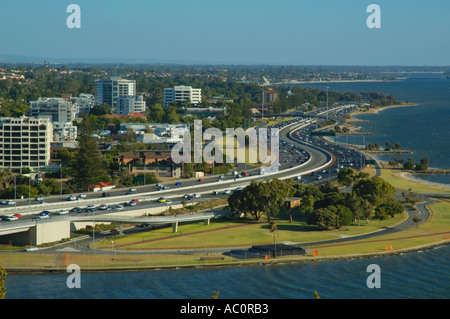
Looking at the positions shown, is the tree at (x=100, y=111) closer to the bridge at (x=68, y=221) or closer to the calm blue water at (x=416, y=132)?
the calm blue water at (x=416, y=132)

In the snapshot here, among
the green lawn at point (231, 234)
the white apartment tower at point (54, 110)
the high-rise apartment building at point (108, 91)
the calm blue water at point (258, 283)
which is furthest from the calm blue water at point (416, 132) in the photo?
the high-rise apartment building at point (108, 91)

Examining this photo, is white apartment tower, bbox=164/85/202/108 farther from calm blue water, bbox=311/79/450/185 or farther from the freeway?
the freeway

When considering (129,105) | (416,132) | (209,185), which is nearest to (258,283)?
(209,185)

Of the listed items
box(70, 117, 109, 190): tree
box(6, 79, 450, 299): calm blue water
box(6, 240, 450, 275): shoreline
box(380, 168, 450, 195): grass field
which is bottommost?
box(6, 79, 450, 299): calm blue water

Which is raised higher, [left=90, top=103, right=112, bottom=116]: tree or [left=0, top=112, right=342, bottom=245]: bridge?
[left=90, top=103, right=112, bottom=116]: tree

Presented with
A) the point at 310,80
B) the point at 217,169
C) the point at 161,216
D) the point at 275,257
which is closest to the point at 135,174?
the point at 217,169

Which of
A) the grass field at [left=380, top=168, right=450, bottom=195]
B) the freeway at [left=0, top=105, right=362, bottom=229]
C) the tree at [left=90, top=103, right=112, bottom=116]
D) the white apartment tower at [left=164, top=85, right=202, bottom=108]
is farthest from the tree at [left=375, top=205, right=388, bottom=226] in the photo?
the white apartment tower at [left=164, top=85, right=202, bottom=108]

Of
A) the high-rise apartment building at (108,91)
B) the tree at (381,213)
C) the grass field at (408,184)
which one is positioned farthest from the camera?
the high-rise apartment building at (108,91)
